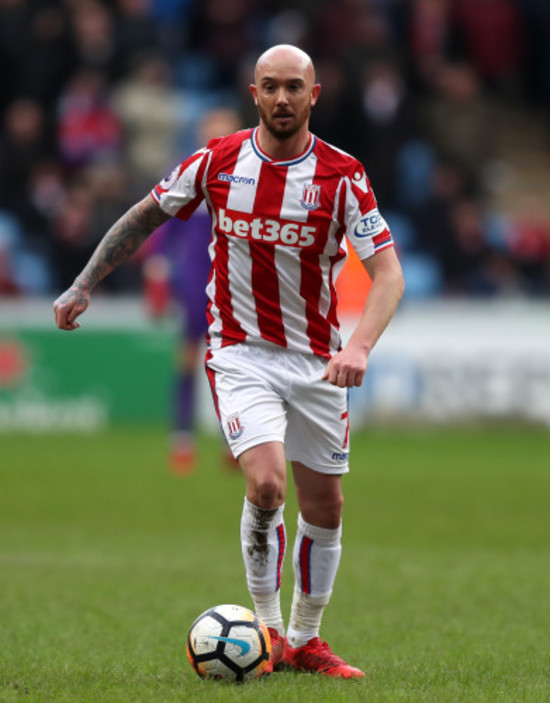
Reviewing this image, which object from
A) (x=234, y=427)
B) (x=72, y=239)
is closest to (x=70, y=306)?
(x=234, y=427)

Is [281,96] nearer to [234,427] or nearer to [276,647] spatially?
[234,427]

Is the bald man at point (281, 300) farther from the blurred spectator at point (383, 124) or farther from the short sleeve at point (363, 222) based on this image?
the blurred spectator at point (383, 124)

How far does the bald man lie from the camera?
514 cm

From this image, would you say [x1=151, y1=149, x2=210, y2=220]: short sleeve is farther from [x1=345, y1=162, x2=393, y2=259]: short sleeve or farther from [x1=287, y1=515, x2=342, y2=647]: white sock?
[x1=287, y1=515, x2=342, y2=647]: white sock

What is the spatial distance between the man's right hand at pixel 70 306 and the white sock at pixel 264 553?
0.94 meters

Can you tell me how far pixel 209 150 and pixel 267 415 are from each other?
1.04m

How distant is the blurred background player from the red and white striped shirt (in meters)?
6.37

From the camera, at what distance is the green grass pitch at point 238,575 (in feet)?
16.3

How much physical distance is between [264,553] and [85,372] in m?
10.5

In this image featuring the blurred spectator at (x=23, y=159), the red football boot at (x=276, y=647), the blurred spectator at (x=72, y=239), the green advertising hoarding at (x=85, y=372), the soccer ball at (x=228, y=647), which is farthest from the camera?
the blurred spectator at (x=23, y=159)

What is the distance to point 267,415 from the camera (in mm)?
5188


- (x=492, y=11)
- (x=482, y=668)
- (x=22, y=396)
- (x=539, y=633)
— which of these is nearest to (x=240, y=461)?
(x=482, y=668)

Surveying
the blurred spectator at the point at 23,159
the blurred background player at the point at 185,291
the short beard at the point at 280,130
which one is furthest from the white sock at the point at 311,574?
the blurred spectator at the point at 23,159

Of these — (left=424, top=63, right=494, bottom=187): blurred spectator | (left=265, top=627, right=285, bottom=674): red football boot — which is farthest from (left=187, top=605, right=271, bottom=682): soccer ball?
(left=424, top=63, right=494, bottom=187): blurred spectator
